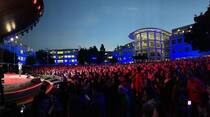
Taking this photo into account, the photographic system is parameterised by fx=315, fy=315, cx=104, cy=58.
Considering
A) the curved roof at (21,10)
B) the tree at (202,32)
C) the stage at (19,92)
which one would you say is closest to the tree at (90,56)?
the tree at (202,32)

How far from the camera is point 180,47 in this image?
148 meters

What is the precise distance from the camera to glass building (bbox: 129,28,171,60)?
16962 cm

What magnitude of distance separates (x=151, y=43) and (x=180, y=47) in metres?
26.2

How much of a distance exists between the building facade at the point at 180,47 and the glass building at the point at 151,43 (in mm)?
12251

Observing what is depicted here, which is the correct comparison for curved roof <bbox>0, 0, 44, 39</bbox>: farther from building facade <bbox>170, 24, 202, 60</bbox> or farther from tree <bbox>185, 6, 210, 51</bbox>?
building facade <bbox>170, 24, 202, 60</bbox>

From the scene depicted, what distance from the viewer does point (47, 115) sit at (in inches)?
310

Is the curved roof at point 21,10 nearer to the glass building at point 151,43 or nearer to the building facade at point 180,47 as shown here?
the building facade at point 180,47

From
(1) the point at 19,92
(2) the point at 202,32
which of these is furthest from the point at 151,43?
(1) the point at 19,92

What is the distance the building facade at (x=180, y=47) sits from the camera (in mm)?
144000

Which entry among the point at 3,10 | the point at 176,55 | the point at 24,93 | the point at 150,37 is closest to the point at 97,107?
the point at 24,93

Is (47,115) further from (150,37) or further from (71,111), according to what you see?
(150,37)

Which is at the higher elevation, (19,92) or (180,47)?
(180,47)

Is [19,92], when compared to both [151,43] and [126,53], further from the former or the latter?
[126,53]

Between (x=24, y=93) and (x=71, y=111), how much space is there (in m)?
6.17
